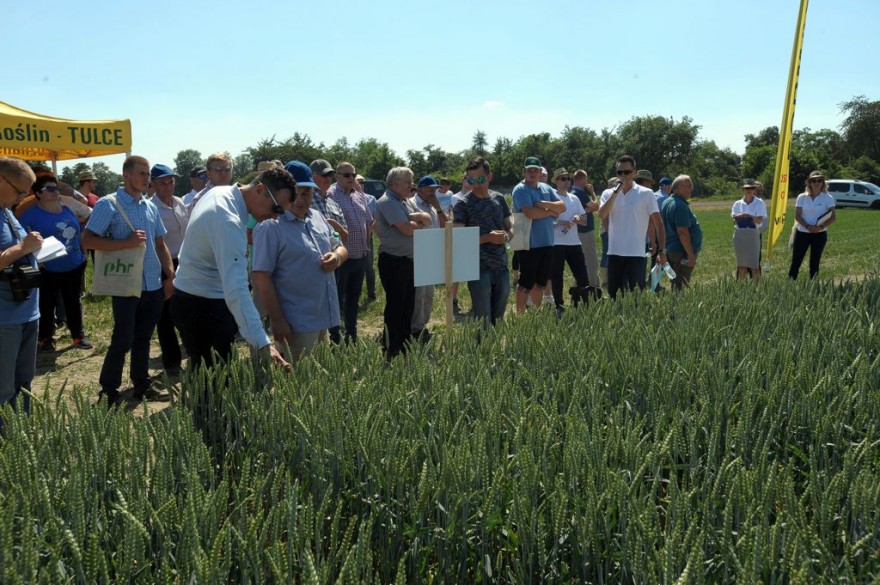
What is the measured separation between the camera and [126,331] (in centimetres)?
534

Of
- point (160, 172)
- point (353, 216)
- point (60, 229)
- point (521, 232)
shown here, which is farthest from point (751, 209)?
point (60, 229)

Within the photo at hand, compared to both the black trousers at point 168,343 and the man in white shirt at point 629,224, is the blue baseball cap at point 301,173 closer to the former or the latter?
the black trousers at point 168,343

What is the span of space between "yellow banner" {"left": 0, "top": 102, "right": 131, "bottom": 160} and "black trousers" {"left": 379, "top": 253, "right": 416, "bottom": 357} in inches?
211

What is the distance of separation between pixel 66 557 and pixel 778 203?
8.13 metres

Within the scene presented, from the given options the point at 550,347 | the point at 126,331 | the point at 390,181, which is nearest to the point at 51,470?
the point at 550,347

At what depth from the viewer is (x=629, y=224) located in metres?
7.57

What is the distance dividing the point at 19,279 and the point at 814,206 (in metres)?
9.58

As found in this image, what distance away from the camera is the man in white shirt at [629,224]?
7547mm

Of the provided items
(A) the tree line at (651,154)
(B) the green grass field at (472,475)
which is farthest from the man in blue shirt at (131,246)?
(A) the tree line at (651,154)

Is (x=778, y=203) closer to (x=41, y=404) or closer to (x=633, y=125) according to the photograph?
(x=41, y=404)

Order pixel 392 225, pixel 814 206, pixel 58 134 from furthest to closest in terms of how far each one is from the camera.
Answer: pixel 814 206 < pixel 58 134 < pixel 392 225

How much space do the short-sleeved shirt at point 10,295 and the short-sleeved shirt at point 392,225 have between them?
2.96 m

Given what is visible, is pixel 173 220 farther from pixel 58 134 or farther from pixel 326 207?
pixel 58 134

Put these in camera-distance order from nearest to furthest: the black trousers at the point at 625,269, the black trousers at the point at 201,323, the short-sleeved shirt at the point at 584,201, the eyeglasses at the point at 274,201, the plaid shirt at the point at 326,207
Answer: the eyeglasses at the point at 274,201 → the black trousers at the point at 201,323 → the plaid shirt at the point at 326,207 → the black trousers at the point at 625,269 → the short-sleeved shirt at the point at 584,201
